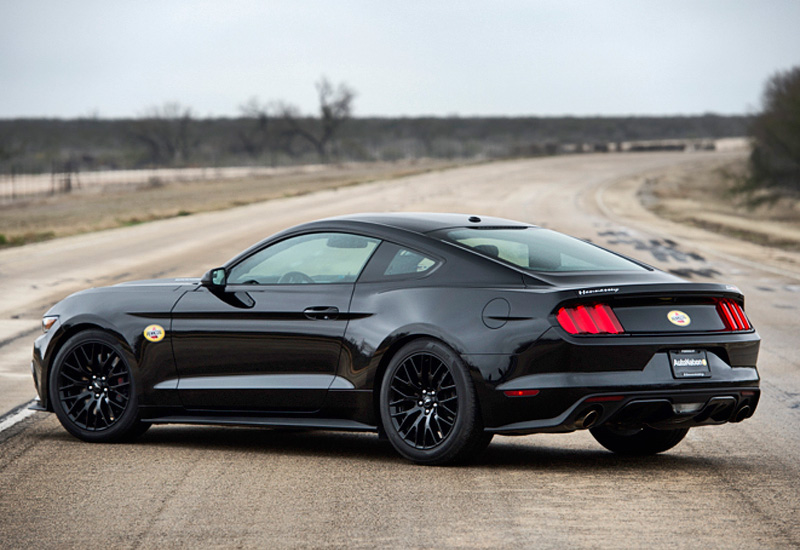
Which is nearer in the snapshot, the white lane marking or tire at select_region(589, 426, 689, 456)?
tire at select_region(589, 426, 689, 456)

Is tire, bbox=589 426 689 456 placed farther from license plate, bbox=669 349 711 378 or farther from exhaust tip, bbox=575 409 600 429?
exhaust tip, bbox=575 409 600 429

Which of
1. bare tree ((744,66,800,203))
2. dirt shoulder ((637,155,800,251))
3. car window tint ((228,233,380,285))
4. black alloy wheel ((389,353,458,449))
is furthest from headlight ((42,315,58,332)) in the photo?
bare tree ((744,66,800,203))

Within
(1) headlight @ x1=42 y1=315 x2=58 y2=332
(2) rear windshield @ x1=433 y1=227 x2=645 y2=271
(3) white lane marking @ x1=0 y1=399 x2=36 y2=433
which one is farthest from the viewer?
(3) white lane marking @ x1=0 y1=399 x2=36 y2=433

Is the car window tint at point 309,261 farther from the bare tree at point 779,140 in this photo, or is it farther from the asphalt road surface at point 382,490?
the bare tree at point 779,140

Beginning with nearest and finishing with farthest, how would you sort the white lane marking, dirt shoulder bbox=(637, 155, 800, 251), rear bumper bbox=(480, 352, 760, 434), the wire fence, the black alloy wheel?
rear bumper bbox=(480, 352, 760, 434) < the black alloy wheel < the white lane marking < dirt shoulder bbox=(637, 155, 800, 251) < the wire fence

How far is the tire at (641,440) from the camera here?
7.02 metres

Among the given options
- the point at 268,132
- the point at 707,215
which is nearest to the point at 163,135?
the point at 268,132

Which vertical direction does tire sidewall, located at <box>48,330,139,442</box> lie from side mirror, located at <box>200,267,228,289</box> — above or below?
below

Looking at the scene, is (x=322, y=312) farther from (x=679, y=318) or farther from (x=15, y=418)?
(x=15, y=418)

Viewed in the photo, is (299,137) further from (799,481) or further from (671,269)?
(799,481)

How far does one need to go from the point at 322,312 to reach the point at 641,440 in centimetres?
207

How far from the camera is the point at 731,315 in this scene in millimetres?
6473

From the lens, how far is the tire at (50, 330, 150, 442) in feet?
24.2

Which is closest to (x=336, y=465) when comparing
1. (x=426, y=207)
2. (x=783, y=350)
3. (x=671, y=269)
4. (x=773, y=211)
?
(x=783, y=350)
